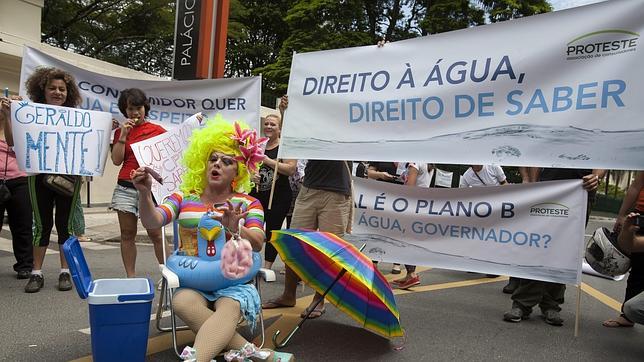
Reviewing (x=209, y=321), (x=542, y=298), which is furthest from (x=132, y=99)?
(x=542, y=298)

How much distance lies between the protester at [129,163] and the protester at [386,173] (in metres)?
2.67

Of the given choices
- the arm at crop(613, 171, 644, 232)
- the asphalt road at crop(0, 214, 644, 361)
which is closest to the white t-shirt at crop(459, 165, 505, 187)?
the asphalt road at crop(0, 214, 644, 361)

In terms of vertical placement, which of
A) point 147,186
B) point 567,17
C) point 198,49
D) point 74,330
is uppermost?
point 198,49

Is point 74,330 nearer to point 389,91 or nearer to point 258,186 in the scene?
point 258,186

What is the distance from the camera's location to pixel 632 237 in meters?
3.36

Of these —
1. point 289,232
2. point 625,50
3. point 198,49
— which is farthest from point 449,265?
point 198,49

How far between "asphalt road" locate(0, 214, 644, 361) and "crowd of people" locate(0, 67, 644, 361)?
0.60 ft

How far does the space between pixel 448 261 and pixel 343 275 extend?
3.39 ft

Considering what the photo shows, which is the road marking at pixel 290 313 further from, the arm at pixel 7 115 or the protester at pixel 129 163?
the arm at pixel 7 115

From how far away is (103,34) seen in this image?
20531 mm

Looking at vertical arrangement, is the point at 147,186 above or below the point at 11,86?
below

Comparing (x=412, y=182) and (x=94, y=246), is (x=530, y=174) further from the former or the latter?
(x=94, y=246)

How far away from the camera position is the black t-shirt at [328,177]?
4.22 meters

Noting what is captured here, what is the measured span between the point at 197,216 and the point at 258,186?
2121 millimetres
